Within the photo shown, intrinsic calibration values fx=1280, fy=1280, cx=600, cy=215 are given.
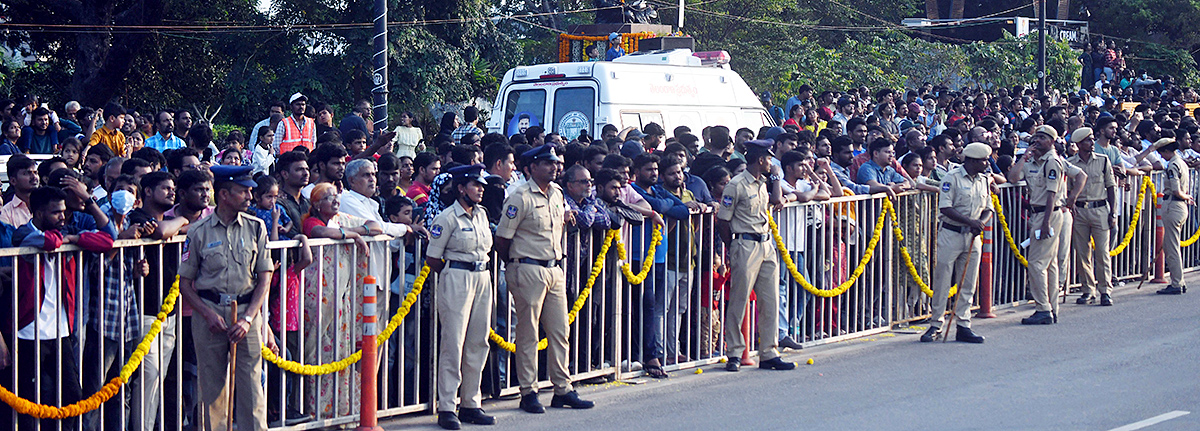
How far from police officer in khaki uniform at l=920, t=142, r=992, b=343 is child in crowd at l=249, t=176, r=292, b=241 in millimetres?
5583

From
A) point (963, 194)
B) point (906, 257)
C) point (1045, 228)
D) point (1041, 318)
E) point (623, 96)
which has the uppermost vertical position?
point (623, 96)

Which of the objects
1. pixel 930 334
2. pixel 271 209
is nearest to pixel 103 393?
pixel 271 209

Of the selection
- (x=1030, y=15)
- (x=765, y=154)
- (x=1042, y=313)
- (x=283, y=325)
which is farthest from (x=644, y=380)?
(x=1030, y=15)

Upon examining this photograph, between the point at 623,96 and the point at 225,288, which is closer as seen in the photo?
the point at 225,288

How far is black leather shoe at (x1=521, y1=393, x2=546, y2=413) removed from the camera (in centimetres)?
791

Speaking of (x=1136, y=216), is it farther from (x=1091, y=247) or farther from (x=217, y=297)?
(x=217, y=297)

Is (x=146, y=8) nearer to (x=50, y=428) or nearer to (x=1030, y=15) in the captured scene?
(x=50, y=428)

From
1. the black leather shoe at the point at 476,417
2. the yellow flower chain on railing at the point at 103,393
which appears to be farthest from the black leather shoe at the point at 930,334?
the yellow flower chain on railing at the point at 103,393

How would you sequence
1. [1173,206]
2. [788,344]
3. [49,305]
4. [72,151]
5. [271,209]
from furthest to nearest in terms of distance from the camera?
[1173,206] < [72,151] < [788,344] < [271,209] < [49,305]

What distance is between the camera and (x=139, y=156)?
936 cm

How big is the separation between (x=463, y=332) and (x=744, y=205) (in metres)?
2.58

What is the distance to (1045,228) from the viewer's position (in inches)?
448

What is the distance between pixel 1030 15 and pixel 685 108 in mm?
37971

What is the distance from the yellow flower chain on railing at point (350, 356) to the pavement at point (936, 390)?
510 mm
